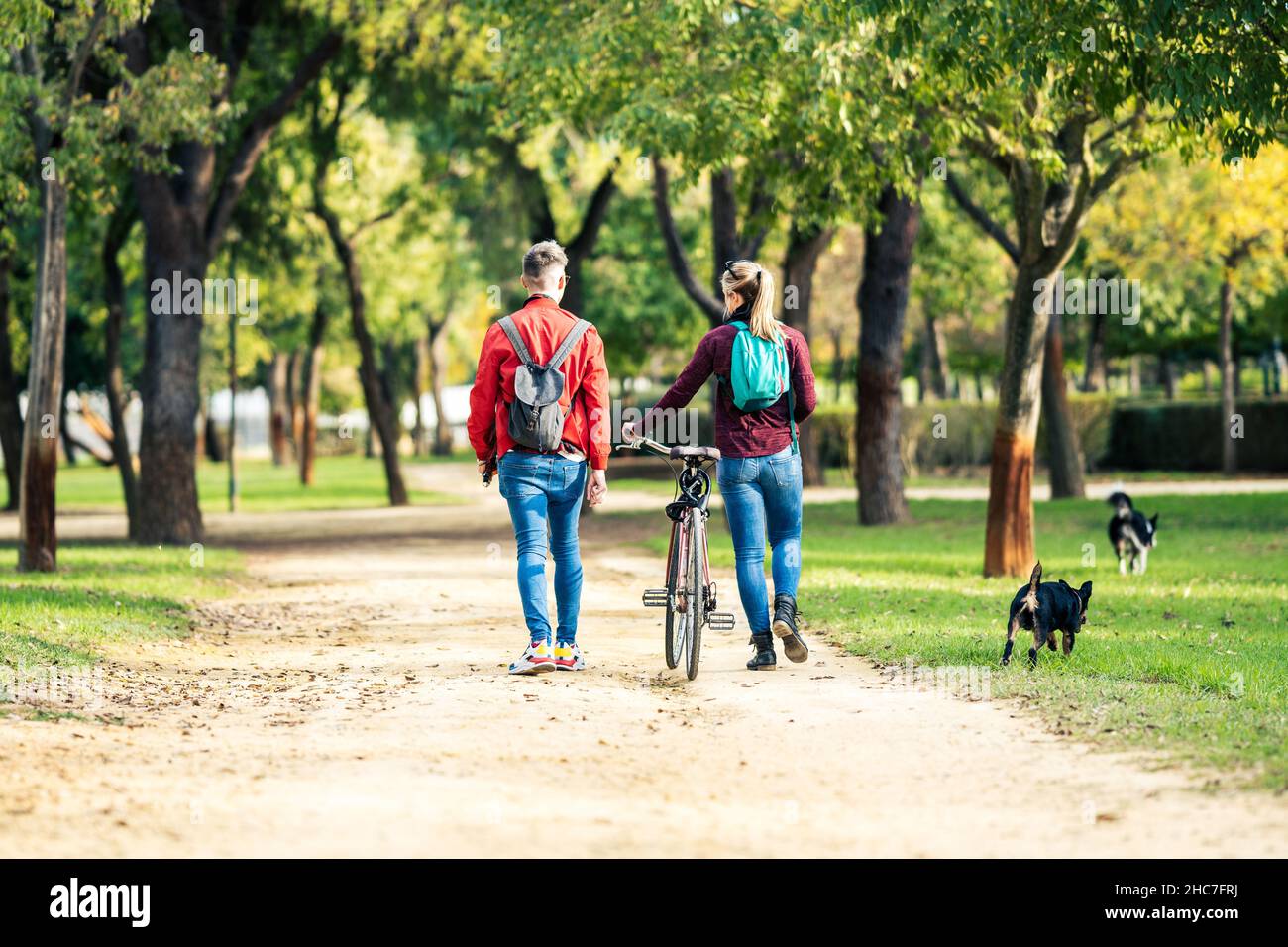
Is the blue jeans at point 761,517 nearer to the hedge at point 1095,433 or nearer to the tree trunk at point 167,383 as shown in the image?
the tree trunk at point 167,383

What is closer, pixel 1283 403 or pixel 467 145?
pixel 467 145

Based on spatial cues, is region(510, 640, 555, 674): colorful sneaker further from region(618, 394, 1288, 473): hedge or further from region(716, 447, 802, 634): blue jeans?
region(618, 394, 1288, 473): hedge

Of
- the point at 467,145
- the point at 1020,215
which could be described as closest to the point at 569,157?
the point at 467,145

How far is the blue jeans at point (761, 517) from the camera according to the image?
8719 mm

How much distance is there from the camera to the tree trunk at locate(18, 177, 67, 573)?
14.6 meters

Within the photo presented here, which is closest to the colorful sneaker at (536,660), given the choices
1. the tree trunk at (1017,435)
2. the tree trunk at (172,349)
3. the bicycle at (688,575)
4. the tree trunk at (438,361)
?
the bicycle at (688,575)

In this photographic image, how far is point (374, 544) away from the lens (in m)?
20.5

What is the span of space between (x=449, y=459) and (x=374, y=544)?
43167mm

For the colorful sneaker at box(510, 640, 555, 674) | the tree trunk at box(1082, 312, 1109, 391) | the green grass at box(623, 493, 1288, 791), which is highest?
the tree trunk at box(1082, 312, 1109, 391)

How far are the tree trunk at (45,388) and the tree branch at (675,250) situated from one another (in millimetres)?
8318

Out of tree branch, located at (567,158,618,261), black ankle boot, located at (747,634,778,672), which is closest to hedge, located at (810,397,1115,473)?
tree branch, located at (567,158,618,261)

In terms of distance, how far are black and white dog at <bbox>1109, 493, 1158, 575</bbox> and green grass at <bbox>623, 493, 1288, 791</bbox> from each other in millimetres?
213
